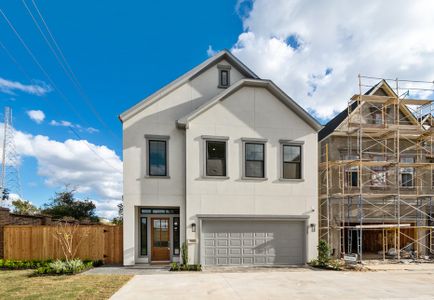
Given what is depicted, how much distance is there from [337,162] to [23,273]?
1512 centimetres

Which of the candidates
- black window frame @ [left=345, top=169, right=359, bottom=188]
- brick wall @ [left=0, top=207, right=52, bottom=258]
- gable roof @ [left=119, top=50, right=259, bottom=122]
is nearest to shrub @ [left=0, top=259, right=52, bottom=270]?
brick wall @ [left=0, top=207, right=52, bottom=258]

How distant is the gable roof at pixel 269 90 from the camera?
13.5m

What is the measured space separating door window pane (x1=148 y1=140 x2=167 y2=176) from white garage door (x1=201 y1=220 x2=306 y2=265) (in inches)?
124

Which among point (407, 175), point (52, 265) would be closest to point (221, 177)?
point (52, 265)

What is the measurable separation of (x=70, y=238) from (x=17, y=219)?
3.12m

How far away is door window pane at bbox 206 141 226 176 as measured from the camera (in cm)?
1366

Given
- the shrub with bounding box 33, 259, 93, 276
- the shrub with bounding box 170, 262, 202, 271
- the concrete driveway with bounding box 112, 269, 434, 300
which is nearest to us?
the concrete driveway with bounding box 112, 269, 434, 300

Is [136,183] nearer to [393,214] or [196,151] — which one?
[196,151]

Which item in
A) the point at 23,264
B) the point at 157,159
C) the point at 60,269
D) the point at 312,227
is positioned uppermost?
the point at 157,159

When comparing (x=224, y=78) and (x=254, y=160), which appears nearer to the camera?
(x=254, y=160)

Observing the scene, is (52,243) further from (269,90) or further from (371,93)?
(371,93)

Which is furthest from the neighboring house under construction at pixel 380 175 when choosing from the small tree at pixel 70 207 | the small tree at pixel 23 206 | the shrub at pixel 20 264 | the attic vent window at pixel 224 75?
the small tree at pixel 23 206

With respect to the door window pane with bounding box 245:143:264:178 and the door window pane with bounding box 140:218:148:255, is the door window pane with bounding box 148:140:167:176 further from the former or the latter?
the door window pane with bounding box 245:143:264:178

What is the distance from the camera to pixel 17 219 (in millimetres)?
13914
